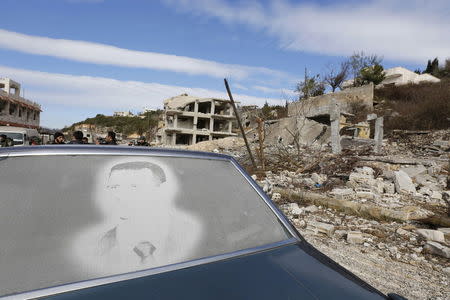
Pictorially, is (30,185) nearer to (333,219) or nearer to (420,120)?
(333,219)

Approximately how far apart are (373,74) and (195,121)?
27007 millimetres

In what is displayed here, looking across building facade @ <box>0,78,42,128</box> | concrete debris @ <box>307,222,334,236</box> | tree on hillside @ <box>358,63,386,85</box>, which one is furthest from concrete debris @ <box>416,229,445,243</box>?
building facade @ <box>0,78,42,128</box>

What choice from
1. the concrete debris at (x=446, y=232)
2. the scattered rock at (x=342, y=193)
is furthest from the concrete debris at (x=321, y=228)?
the scattered rock at (x=342, y=193)

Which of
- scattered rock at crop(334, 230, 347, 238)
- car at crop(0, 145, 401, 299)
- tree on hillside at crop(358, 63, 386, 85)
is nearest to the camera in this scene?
car at crop(0, 145, 401, 299)

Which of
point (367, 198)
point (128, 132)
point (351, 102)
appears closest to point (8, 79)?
point (128, 132)

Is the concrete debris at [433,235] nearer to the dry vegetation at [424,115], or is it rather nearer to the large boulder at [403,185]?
the large boulder at [403,185]

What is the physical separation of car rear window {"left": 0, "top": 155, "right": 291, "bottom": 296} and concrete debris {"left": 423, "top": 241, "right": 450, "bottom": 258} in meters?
4.21

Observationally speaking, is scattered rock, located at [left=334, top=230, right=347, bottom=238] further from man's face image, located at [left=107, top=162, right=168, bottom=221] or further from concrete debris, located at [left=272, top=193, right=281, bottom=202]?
man's face image, located at [left=107, top=162, right=168, bottom=221]

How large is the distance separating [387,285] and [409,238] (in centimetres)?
216

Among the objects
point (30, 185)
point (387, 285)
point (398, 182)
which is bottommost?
point (387, 285)

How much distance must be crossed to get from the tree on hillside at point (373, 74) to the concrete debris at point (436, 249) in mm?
43965

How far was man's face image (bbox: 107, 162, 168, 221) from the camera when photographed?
1.29m

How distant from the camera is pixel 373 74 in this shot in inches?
1705

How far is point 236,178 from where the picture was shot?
1.69m
